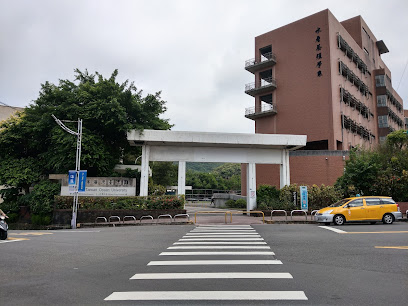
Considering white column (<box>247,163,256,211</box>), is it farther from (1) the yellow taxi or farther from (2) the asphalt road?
(2) the asphalt road

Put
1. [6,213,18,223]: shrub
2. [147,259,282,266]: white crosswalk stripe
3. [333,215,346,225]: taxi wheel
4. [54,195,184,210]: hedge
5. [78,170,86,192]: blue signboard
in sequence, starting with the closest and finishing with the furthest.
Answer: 1. [147,259,282,266]: white crosswalk stripe
2. [333,215,346,225]: taxi wheel
3. [78,170,86,192]: blue signboard
4. [54,195,184,210]: hedge
5. [6,213,18,223]: shrub

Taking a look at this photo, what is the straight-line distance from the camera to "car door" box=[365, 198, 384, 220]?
56.9 feet

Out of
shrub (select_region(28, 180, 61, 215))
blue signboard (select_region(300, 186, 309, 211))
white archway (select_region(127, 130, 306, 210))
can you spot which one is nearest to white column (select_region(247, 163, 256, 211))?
white archway (select_region(127, 130, 306, 210))

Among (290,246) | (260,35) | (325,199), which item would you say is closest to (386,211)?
(325,199)

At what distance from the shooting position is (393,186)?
2255cm

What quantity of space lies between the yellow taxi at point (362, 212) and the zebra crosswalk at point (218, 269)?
704cm

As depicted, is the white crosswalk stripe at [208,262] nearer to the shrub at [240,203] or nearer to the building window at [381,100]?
the shrub at [240,203]

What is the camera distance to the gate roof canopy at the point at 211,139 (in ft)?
74.6

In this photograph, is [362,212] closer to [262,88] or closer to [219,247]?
[219,247]

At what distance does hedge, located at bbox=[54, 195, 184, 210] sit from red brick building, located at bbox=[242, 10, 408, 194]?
49.6 ft

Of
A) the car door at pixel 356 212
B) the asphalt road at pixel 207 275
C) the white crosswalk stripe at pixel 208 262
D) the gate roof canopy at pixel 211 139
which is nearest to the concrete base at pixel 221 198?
the gate roof canopy at pixel 211 139

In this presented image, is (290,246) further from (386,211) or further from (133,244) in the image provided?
(386,211)

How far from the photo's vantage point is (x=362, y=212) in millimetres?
17312

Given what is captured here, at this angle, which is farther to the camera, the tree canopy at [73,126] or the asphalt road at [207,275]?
the tree canopy at [73,126]
